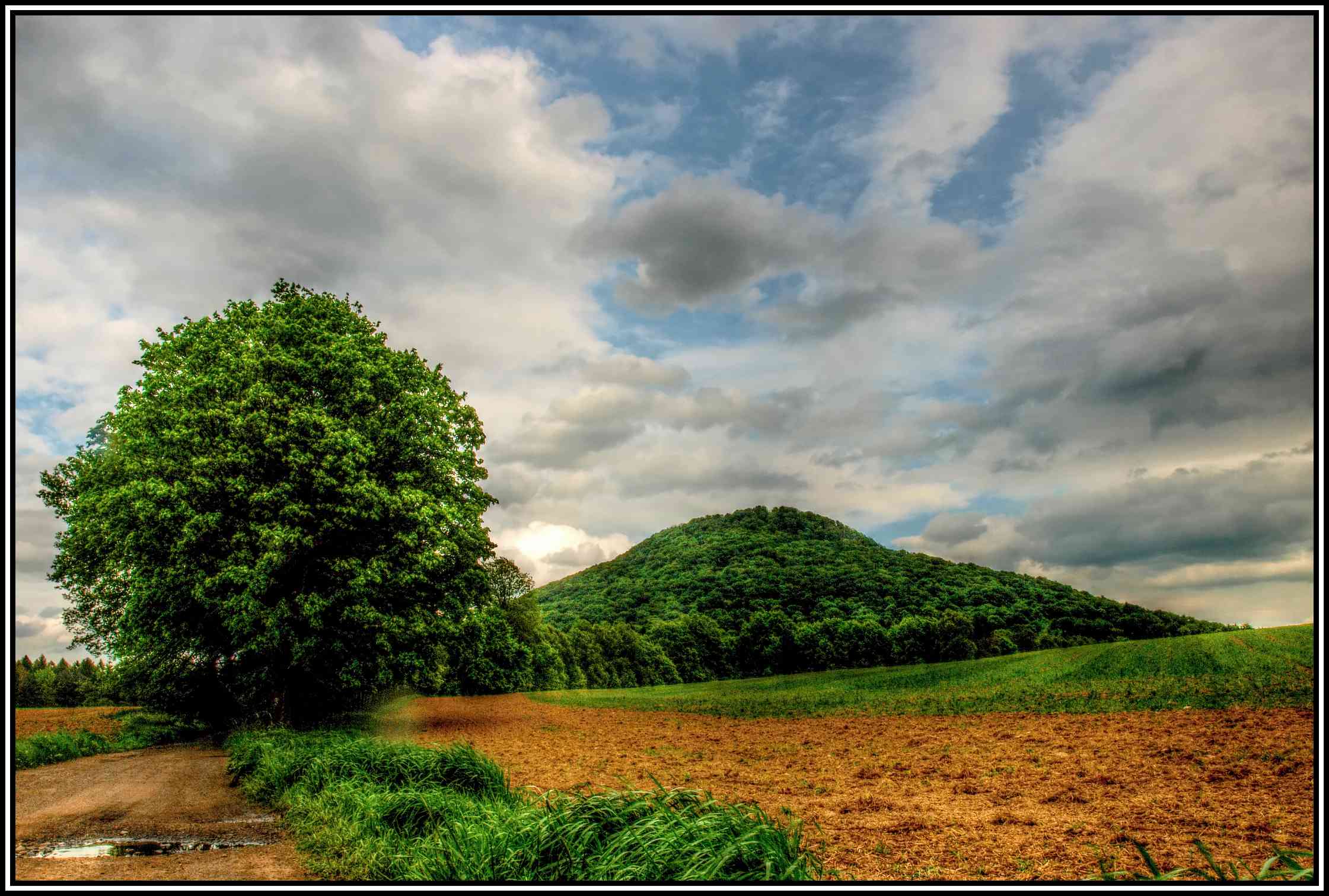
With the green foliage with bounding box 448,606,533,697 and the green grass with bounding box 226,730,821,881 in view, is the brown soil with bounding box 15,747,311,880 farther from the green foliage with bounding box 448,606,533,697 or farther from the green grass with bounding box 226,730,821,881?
the green foliage with bounding box 448,606,533,697

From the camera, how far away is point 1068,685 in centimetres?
2888

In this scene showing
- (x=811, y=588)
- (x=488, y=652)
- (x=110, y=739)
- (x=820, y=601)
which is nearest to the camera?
(x=110, y=739)

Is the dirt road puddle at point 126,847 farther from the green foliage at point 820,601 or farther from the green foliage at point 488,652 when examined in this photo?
the green foliage at point 820,601

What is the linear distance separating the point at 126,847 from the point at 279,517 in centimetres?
1053

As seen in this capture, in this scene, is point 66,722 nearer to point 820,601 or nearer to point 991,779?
point 991,779

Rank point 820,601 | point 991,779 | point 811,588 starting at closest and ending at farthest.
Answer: point 991,779
point 820,601
point 811,588

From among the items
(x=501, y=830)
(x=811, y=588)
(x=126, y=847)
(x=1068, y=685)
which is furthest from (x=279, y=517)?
(x=811, y=588)

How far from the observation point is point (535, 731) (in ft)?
82.6

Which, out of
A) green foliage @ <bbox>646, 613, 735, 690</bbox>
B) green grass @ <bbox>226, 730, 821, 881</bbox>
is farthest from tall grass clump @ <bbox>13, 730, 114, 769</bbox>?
green foliage @ <bbox>646, 613, 735, 690</bbox>

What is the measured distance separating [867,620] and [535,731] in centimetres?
4151

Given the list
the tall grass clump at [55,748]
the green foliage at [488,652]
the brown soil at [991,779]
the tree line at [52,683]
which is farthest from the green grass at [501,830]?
the tree line at [52,683]

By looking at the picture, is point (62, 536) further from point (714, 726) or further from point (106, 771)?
point (714, 726)

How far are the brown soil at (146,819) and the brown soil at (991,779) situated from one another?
173 inches
